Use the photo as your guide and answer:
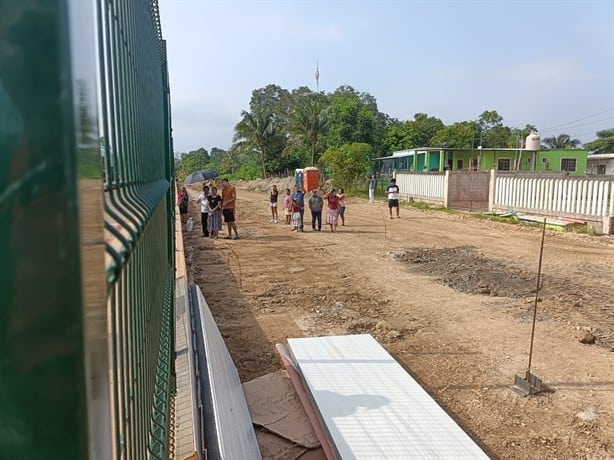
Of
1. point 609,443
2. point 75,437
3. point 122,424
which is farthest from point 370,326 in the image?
point 75,437

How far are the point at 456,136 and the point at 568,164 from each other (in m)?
12.7

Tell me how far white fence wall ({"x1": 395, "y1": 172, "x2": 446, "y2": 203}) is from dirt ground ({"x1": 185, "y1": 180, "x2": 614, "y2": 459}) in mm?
9131

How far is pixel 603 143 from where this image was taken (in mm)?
61156

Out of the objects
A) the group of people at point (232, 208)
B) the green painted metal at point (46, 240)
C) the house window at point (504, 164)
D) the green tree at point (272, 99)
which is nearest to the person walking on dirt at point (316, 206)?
the group of people at point (232, 208)

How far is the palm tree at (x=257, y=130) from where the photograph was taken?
151 ft

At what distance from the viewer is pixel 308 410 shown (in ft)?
14.7

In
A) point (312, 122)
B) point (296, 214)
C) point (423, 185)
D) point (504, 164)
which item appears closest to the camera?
point (296, 214)

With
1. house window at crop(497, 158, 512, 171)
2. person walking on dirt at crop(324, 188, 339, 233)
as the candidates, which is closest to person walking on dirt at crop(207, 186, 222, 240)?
person walking on dirt at crop(324, 188, 339, 233)

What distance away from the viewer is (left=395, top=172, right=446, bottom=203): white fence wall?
24.2 m

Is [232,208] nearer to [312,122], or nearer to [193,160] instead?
[312,122]

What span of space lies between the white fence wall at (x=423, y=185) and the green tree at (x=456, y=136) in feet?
61.2

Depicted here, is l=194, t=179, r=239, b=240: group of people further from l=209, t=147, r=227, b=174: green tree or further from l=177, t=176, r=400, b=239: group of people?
l=209, t=147, r=227, b=174: green tree

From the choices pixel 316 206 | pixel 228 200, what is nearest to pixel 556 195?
pixel 316 206

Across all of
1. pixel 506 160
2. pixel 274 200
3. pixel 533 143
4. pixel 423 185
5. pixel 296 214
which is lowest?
pixel 296 214
